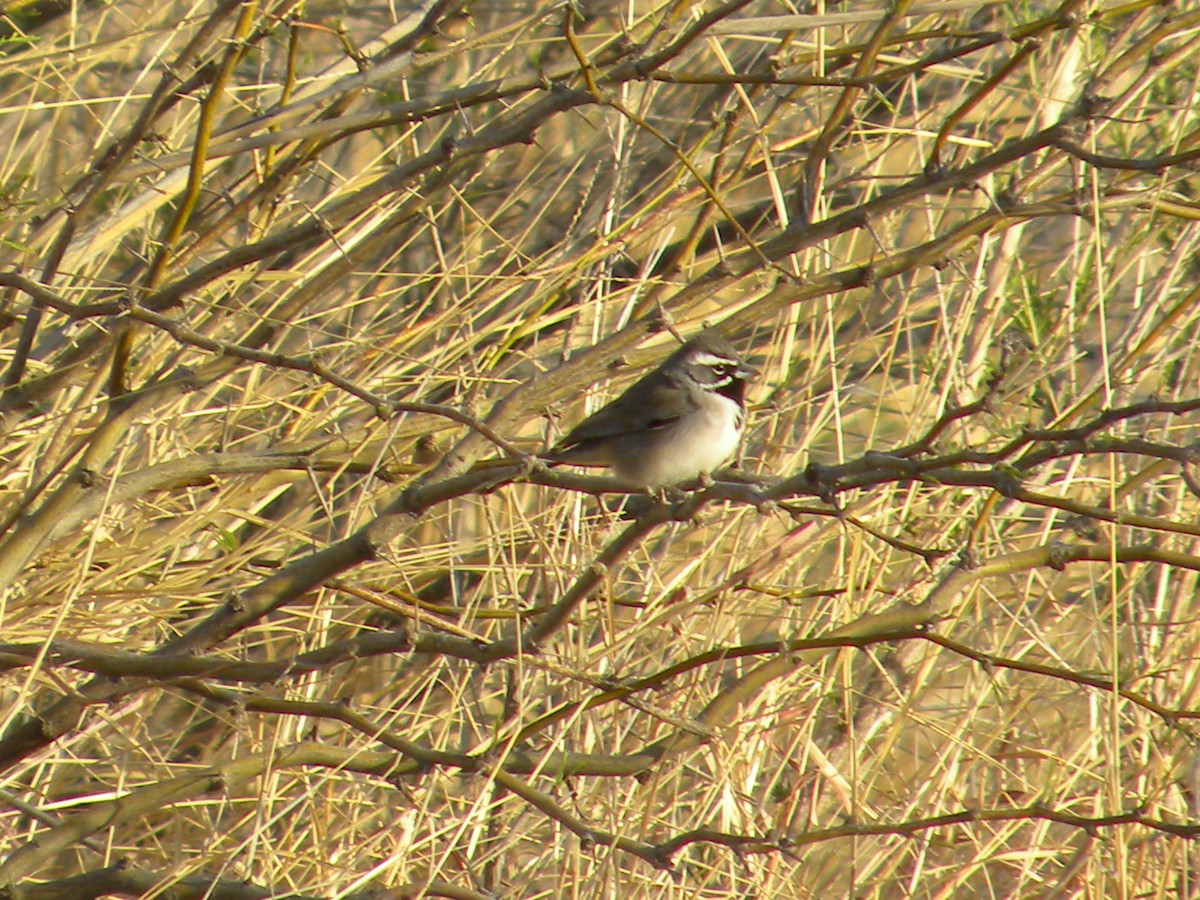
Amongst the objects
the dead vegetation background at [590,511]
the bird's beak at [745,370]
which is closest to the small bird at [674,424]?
the bird's beak at [745,370]

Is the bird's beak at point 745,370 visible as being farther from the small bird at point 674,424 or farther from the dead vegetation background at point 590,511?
the dead vegetation background at point 590,511

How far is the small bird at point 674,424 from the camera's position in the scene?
4520 mm

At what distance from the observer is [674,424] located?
4602 millimetres

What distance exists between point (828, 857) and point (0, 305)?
255 cm

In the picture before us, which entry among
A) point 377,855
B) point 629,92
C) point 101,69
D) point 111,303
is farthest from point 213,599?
point 101,69

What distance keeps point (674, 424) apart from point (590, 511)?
1.51ft

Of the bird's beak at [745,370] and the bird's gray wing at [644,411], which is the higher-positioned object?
the bird's beak at [745,370]

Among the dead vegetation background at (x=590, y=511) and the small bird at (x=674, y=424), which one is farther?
the small bird at (x=674, y=424)

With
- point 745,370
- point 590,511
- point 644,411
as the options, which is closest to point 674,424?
point 644,411

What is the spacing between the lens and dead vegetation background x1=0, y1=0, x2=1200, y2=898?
3.25m

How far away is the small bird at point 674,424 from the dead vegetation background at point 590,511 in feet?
0.50

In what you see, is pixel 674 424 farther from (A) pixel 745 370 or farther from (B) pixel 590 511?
(B) pixel 590 511

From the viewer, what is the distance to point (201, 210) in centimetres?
427

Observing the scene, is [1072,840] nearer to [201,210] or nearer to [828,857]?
[828,857]
